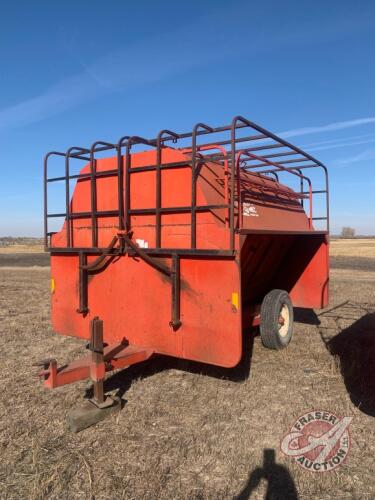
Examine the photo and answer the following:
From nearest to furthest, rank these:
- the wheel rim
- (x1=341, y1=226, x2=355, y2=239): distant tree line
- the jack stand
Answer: the jack stand → the wheel rim → (x1=341, y1=226, x2=355, y2=239): distant tree line

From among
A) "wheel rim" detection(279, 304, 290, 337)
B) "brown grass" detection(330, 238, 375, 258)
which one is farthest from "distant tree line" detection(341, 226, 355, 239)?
"wheel rim" detection(279, 304, 290, 337)

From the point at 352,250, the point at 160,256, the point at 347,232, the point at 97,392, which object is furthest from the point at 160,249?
the point at 347,232

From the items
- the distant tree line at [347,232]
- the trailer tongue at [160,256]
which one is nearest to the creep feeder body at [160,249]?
the trailer tongue at [160,256]

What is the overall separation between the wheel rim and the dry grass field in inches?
10.2

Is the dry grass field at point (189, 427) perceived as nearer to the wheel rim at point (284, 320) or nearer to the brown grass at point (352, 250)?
the wheel rim at point (284, 320)

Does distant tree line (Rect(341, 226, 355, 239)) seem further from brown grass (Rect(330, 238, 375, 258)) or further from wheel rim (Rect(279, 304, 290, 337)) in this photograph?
wheel rim (Rect(279, 304, 290, 337))

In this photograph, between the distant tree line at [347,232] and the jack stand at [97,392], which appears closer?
the jack stand at [97,392]

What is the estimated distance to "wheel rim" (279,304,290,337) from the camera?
5.77m

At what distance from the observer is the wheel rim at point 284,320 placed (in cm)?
577

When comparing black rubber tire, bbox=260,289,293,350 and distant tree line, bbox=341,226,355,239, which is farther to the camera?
distant tree line, bbox=341,226,355,239

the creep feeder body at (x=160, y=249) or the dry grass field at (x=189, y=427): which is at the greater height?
the creep feeder body at (x=160, y=249)

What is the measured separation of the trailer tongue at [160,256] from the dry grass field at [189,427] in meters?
0.36

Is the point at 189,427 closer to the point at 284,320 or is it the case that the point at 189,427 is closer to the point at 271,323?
the point at 271,323

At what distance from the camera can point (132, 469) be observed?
2.97m
